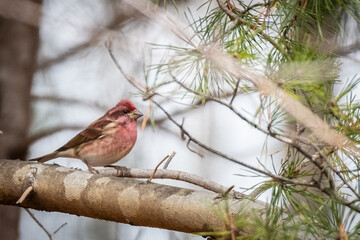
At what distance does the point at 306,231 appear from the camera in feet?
6.38

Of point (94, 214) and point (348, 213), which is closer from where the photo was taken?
point (348, 213)

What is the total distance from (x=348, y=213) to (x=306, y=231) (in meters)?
0.15

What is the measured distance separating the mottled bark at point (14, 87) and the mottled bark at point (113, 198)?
1214mm

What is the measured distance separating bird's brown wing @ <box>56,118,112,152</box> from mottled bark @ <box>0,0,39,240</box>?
1.40 feet

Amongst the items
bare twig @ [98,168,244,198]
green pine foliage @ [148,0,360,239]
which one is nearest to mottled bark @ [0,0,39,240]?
bare twig @ [98,168,244,198]

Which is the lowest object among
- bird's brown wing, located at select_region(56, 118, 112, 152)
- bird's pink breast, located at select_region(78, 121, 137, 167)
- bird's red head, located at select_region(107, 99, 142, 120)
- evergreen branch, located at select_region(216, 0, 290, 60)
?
evergreen branch, located at select_region(216, 0, 290, 60)

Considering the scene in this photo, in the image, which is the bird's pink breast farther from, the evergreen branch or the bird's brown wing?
the evergreen branch

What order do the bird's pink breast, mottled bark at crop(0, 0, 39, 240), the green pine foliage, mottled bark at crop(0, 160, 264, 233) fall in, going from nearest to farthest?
1. the green pine foliage
2. mottled bark at crop(0, 160, 264, 233)
3. the bird's pink breast
4. mottled bark at crop(0, 0, 39, 240)

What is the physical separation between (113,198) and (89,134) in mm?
1431

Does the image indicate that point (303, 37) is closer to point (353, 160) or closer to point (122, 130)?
point (353, 160)

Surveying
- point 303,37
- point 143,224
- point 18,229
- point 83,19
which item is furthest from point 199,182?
point 83,19

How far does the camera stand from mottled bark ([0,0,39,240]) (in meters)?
4.38

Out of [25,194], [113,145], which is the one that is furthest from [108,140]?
[25,194]

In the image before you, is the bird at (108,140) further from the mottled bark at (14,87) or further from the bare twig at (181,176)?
the bare twig at (181,176)
